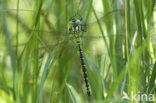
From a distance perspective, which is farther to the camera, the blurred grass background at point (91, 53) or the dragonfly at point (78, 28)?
the dragonfly at point (78, 28)

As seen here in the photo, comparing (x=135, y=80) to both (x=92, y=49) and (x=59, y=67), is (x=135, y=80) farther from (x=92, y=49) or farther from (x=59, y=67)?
(x=59, y=67)

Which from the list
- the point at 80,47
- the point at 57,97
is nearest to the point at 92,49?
the point at 80,47

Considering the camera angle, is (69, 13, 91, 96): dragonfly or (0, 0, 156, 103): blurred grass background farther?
(69, 13, 91, 96): dragonfly

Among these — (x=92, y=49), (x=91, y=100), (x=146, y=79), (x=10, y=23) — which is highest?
(x=10, y=23)

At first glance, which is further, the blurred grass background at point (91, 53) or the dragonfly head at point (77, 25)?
the dragonfly head at point (77, 25)

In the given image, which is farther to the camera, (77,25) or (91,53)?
(77,25)

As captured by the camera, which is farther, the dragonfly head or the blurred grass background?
the dragonfly head

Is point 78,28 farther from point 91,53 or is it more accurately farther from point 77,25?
point 91,53

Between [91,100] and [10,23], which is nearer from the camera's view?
[91,100]

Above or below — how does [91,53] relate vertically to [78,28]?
below

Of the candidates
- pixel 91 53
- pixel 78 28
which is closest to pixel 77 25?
pixel 78 28

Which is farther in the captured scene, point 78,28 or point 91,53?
point 78,28
